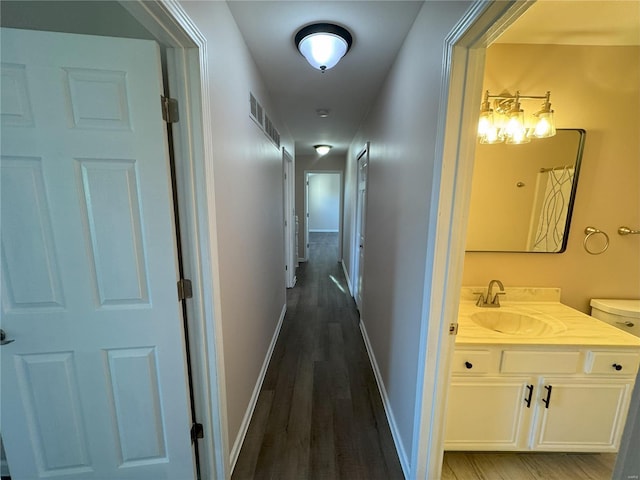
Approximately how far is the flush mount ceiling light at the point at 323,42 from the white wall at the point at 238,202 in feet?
1.24

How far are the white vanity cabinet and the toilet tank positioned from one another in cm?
45

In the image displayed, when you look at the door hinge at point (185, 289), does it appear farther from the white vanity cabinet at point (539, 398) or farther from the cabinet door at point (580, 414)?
the cabinet door at point (580, 414)

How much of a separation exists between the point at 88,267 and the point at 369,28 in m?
1.80

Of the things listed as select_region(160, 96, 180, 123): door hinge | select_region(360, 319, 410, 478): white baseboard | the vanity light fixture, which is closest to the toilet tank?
the vanity light fixture

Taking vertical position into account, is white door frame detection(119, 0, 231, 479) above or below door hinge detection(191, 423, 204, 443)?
above

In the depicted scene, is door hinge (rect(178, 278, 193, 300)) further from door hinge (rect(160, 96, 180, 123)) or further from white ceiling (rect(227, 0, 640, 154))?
white ceiling (rect(227, 0, 640, 154))

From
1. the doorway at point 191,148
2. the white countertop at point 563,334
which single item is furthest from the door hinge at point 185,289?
the white countertop at point 563,334

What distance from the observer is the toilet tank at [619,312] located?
1591mm

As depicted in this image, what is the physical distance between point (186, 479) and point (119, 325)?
0.86 meters

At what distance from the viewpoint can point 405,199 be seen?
1479mm

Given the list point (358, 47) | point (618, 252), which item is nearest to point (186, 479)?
point (358, 47)

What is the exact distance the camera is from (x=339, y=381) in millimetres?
2123

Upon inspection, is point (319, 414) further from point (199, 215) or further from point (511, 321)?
point (199, 215)

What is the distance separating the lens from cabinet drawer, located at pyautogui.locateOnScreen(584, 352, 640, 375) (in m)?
1.28
